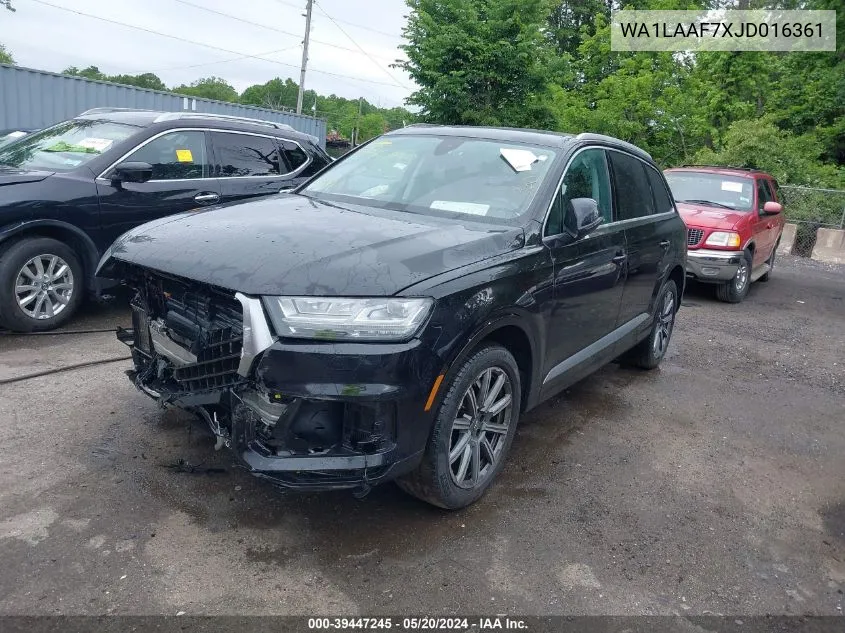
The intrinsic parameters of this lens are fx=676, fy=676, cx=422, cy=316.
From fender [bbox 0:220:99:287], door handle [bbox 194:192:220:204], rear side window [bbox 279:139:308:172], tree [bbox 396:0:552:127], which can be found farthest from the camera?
tree [bbox 396:0:552:127]

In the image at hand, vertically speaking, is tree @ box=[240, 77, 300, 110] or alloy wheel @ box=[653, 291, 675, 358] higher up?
tree @ box=[240, 77, 300, 110]

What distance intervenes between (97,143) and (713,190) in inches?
331

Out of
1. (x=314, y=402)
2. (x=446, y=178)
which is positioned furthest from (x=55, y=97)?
(x=314, y=402)

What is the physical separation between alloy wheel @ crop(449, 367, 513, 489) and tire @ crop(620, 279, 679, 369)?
254cm

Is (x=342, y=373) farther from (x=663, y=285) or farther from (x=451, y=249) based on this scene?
(x=663, y=285)

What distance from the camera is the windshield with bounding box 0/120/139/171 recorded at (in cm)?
588

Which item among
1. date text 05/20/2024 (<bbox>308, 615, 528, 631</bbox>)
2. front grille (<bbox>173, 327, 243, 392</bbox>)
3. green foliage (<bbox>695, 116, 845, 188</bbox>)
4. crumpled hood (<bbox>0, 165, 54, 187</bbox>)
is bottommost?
date text 05/20/2024 (<bbox>308, 615, 528, 631</bbox>)

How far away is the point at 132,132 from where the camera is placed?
20.1 ft

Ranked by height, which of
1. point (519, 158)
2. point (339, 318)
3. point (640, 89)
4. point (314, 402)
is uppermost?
point (640, 89)

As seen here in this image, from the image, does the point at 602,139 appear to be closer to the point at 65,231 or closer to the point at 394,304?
the point at 394,304

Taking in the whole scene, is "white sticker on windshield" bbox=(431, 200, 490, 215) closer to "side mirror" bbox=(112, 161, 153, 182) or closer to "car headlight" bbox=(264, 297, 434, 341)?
"car headlight" bbox=(264, 297, 434, 341)

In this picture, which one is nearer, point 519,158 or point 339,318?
point 339,318

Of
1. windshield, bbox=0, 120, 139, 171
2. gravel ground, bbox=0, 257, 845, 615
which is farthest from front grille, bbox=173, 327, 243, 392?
windshield, bbox=0, 120, 139, 171

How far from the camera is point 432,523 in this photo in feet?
10.7
